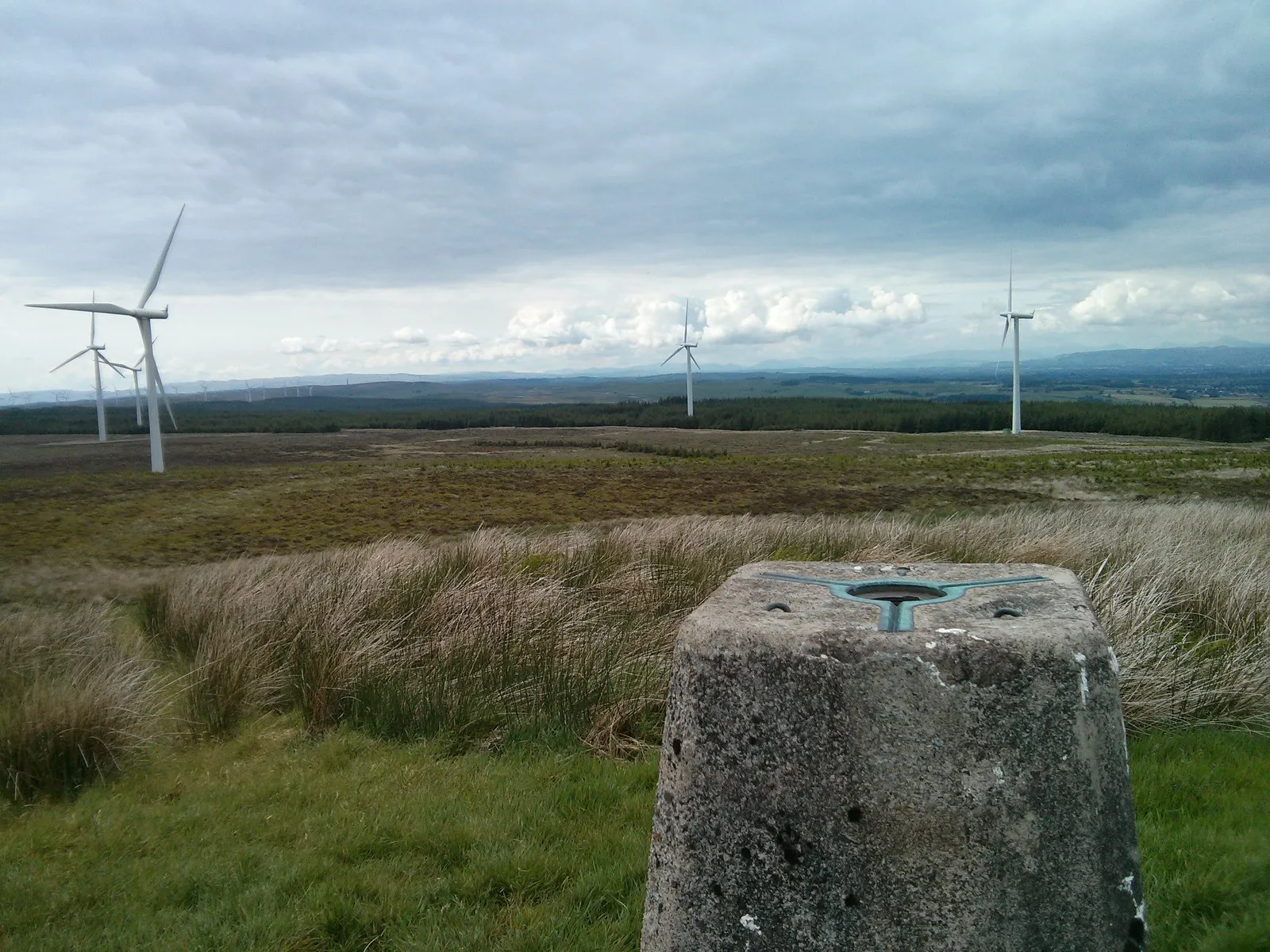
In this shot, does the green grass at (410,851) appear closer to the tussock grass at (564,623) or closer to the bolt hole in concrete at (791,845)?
the tussock grass at (564,623)

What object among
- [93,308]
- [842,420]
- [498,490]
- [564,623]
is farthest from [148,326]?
[842,420]

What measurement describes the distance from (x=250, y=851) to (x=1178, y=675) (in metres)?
6.28

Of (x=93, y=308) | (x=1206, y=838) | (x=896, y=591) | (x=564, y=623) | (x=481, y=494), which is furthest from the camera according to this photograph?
(x=93, y=308)

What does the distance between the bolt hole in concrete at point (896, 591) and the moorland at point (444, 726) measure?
67.9 inches

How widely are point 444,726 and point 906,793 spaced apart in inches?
186

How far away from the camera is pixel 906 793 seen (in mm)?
2891

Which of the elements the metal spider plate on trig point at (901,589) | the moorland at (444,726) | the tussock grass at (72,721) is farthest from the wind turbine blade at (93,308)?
the metal spider plate on trig point at (901,589)

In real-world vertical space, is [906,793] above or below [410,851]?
above

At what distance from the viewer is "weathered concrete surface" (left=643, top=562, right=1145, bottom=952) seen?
2.86 meters

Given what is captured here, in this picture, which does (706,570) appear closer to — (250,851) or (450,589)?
(450,589)

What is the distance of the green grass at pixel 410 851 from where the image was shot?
166 inches

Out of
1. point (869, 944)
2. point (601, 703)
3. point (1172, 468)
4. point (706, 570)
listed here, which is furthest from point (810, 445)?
point (869, 944)

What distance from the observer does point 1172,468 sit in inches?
1134

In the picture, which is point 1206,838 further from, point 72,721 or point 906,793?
point 72,721
